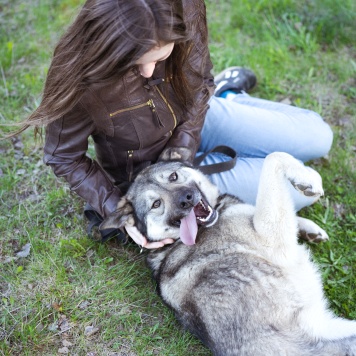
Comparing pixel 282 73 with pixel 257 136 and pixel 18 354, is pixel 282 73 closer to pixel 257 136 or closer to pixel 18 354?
pixel 257 136

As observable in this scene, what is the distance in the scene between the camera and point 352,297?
3430 millimetres

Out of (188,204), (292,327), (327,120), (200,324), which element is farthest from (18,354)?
(327,120)

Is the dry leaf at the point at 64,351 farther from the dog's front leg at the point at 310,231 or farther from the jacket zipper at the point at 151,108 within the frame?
the dog's front leg at the point at 310,231

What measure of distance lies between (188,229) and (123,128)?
890 millimetres

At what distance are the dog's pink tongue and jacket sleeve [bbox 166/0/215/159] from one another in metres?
0.64

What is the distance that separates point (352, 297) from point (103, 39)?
2.69 metres

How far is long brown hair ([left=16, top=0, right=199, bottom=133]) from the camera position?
242 centimetres

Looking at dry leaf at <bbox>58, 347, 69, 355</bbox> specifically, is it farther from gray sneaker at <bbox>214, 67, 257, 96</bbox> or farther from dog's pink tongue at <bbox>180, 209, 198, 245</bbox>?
gray sneaker at <bbox>214, 67, 257, 96</bbox>

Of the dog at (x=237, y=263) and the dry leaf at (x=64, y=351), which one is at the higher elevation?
the dog at (x=237, y=263)

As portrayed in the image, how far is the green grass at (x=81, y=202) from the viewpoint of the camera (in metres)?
3.39

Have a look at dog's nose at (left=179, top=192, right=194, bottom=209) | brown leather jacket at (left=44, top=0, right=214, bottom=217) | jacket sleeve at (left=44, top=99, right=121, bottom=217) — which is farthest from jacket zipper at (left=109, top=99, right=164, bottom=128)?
dog's nose at (left=179, top=192, right=194, bottom=209)

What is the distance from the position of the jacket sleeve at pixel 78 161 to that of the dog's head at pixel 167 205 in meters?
0.17

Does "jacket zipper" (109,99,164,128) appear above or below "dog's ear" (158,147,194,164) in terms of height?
above

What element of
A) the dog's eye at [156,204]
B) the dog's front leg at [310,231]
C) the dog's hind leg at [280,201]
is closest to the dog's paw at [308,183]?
the dog's hind leg at [280,201]
